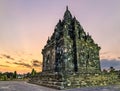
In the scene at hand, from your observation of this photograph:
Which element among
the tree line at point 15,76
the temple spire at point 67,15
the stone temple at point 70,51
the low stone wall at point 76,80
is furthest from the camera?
the tree line at point 15,76

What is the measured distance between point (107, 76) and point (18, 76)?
4634 centimetres

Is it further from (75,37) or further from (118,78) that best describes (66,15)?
(118,78)

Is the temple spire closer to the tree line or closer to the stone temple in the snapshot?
the stone temple

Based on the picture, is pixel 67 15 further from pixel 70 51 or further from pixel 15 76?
pixel 15 76

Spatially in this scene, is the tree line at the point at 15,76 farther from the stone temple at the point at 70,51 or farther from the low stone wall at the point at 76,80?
the low stone wall at the point at 76,80

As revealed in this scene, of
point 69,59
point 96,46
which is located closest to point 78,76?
point 69,59

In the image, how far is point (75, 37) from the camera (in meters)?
27.7

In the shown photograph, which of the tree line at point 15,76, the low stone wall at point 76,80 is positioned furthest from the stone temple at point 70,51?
the tree line at point 15,76

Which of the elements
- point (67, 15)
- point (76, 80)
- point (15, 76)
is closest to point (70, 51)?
point (76, 80)

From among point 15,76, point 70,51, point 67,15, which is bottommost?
point 15,76

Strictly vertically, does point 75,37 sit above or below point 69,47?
above

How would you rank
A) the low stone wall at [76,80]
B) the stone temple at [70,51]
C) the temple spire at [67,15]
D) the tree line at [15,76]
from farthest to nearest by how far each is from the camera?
the tree line at [15,76] → the temple spire at [67,15] → the stone temple at [70,51] → the low stone wall at [76,80]

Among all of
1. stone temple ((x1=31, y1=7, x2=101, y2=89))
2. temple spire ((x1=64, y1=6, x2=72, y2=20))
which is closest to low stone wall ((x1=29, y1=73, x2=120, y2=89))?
stone temple ((x1=31, y1=7, x2=101, y2=89))

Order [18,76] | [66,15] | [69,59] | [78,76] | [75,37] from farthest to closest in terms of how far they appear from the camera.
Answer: [18,76], [66,15], [75,37], [69,59], [78,76]
